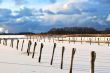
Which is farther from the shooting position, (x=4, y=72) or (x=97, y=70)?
(x=97, y=70)

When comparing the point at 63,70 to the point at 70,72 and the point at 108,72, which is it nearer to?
the point at 70,72

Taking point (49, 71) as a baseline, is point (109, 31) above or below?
below

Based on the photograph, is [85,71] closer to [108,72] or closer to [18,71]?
[108,72]

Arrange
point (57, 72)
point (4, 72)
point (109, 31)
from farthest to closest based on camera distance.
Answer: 1. point (109, 31)
2. point (57, 72)
3. point (4, 72)

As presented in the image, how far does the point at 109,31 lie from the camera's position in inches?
5310

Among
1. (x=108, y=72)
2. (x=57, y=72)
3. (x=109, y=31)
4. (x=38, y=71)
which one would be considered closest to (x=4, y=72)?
(x=38, y=71)

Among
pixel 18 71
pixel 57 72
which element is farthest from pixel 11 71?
pixel 57 72

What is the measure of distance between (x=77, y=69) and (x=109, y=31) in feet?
397

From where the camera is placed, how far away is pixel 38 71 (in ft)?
47.6

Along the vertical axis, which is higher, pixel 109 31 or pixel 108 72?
pixel 108 72

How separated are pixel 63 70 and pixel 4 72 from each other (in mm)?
3357

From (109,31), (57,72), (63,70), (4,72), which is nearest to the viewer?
(4,72)

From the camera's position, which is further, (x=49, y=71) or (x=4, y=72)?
(x=49, y=71)

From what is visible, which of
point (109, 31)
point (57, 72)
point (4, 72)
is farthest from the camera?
point (109, 31)
